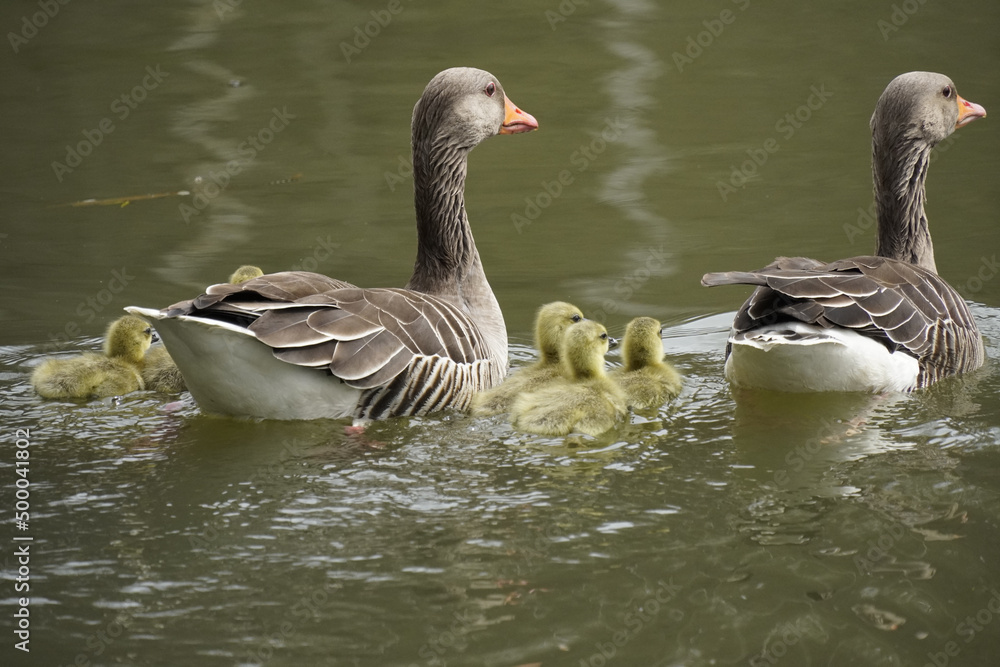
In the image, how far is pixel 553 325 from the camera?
750cm

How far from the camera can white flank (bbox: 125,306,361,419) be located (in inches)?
249

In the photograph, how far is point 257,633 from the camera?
4.68 meters

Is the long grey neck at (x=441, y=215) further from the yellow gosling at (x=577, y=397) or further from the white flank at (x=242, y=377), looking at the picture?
the white flank at (x=242, y=377)

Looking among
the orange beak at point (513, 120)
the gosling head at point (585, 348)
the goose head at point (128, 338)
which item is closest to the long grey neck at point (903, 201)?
the orange beak at point (513, 120)

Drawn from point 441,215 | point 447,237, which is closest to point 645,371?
point 447,237

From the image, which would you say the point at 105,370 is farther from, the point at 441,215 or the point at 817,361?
the point at 817,361

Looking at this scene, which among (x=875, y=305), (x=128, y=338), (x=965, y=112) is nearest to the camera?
(x=875, y=305)

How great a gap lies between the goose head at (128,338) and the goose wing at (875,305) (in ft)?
11.6

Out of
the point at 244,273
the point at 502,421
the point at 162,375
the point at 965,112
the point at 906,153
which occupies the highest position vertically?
the point at 965,112

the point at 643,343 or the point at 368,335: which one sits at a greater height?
the point at 368,335

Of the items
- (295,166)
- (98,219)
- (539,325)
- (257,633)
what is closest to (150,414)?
(539,325)

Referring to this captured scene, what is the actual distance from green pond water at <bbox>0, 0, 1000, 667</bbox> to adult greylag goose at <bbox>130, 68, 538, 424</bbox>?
0.82ft

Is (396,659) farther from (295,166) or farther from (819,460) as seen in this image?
(295,166)

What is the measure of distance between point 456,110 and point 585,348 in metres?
1.97
